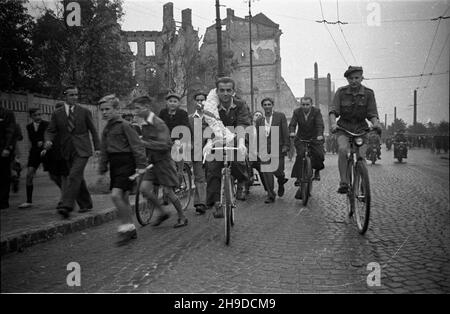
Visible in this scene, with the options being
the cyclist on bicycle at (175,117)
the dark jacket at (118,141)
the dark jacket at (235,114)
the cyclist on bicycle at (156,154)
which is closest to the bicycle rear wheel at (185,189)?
the cyclist on bicycle at (175,117)

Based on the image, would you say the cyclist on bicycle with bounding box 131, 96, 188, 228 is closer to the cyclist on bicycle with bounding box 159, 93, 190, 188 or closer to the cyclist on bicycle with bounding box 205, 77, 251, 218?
the cyclist on bicycle with bounding box 205, 77, 251, 218

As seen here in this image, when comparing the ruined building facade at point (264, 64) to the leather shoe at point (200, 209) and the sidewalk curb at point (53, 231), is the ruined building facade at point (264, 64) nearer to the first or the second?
the leather shoe at point (200, 209)

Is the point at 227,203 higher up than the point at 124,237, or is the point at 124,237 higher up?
the point at 227,203

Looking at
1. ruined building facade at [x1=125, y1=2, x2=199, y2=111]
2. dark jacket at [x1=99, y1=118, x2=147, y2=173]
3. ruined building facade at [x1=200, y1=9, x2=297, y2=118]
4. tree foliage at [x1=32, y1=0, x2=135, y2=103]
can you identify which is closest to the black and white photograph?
dark jacket at [x1=99, y1=118, x2=147, y2=173]

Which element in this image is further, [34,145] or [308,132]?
[308,132]

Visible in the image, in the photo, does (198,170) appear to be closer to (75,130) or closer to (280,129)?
(75,130)

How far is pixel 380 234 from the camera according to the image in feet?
14.3

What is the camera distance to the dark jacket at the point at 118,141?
438cm

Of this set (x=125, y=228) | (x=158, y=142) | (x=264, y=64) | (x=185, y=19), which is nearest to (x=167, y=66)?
(x=185, y=19)

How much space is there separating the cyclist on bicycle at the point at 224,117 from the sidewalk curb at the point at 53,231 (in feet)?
6.02

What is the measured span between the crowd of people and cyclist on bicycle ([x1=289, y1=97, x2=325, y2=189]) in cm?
2

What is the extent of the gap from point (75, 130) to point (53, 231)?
1.44 metres

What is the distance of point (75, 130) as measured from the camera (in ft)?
17.7

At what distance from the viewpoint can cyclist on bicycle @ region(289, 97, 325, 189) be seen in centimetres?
720
